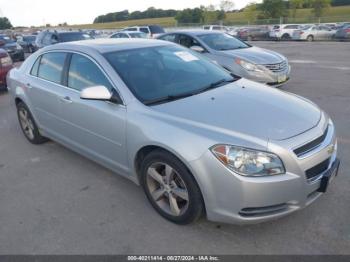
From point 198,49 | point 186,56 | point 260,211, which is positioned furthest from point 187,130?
point 198,49

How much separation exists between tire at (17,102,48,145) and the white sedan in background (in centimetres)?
2754

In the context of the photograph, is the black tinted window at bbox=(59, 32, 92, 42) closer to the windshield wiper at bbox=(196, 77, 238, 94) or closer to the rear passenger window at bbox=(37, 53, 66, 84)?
the rear passenger window at bbox=(37, 53, 66, 84)

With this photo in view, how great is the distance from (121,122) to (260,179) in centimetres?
140

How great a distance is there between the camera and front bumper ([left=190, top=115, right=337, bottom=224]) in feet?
7.92

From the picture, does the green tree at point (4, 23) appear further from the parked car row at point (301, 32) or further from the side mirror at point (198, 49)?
the side mirror at point (198, 49)

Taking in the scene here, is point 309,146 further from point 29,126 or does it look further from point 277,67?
point 277,67

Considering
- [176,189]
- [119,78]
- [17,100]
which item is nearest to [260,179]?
[176,189]

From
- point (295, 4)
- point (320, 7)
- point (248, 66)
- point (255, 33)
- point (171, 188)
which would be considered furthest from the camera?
point (295, 4)

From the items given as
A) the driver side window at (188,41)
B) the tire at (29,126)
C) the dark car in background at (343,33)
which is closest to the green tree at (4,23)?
the dark car in background at (343,33)

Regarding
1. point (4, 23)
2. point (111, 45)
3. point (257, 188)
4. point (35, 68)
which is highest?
point (4, 23)

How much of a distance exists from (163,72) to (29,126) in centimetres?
268

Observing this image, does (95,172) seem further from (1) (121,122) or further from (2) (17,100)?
(2) (17,100)

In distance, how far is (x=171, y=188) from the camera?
9.53ft

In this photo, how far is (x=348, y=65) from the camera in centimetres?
1131
